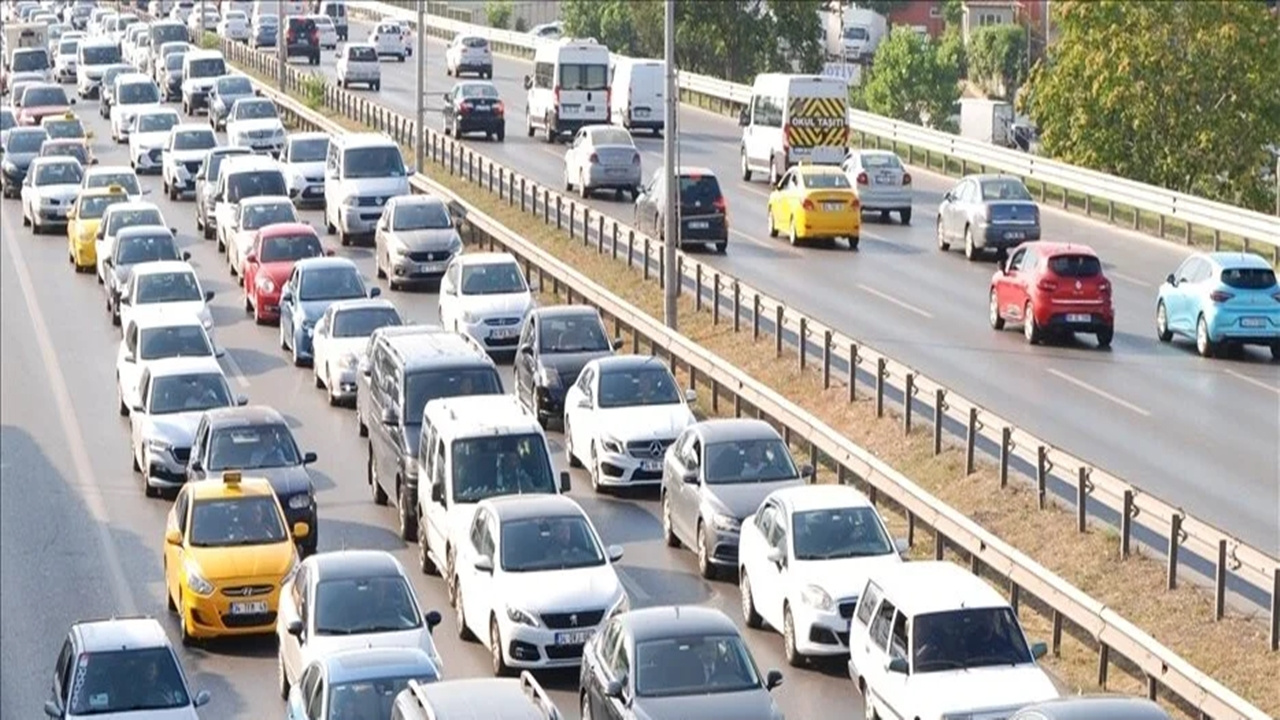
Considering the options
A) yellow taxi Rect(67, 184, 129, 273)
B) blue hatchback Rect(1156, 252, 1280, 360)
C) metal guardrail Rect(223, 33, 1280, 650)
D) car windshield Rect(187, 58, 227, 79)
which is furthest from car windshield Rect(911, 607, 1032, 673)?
car windshield Rect(187, 58, 227, 79)

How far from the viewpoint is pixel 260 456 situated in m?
31.9

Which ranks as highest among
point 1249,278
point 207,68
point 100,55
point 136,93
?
point 100,55

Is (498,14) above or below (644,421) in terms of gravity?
above

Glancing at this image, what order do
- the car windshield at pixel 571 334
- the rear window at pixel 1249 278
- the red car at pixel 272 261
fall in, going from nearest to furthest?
the car windshield at pixel 571 334 < the rear window at pixel 1249 278 < the red car at pixel 272 261

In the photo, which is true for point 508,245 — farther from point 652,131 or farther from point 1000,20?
point 1000,20

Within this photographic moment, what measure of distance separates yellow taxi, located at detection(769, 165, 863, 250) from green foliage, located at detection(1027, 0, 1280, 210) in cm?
1814

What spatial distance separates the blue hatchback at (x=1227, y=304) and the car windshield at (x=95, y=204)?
75.9 ft

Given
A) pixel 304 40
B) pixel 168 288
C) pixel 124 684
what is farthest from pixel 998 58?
pixel 124 684

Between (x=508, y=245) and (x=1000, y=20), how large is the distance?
130414 millimetres

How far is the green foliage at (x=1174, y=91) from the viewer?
2749 inches

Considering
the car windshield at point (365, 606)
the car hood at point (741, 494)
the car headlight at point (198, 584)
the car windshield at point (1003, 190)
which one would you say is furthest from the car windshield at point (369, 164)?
the car windshield at point (365, 606)

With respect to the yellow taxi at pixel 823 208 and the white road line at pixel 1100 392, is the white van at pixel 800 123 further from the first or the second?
the white road line at pixel 1100 392

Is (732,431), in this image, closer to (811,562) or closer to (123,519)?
(811,562)

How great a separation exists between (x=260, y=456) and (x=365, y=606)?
749 cm
